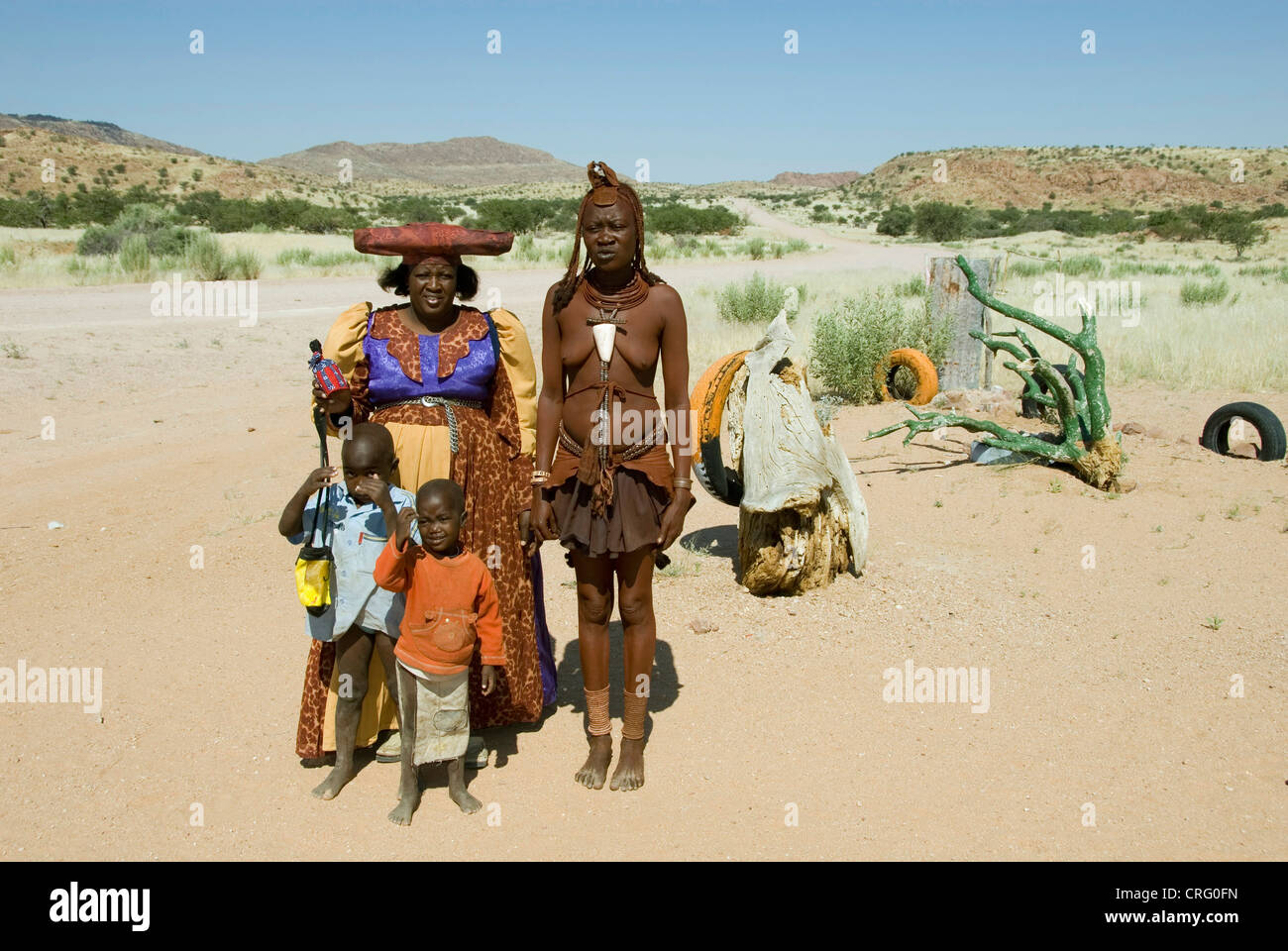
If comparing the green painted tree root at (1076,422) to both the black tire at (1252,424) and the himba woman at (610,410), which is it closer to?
the black tire at (1252,424)

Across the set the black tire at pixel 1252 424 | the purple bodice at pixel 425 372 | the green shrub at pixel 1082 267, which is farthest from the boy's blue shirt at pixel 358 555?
the green shrub at pixel 1082 267

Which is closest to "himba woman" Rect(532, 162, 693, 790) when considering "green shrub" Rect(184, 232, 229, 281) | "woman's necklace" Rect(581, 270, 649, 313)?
"woman's necklace" Rect(581, 270, 649, 313)

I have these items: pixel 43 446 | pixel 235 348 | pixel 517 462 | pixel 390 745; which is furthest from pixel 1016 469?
pixel 235 348

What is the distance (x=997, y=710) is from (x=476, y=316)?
Result: 8.52 ft

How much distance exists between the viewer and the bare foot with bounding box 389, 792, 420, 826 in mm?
3133

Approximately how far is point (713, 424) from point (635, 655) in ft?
6.87

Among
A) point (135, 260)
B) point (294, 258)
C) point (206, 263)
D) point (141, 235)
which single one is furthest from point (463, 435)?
point (141, 235)

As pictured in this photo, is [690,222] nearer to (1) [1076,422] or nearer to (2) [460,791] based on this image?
(1) [1076,422]

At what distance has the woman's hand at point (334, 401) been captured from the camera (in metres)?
3.20

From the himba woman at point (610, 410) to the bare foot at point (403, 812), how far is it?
86cm

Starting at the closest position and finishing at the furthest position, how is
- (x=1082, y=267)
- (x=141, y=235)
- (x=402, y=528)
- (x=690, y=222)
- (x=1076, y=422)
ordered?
(x=402, y=528)
(x=1076, y=422)
(x=141, y=235)
(x=1082, y=267)
(x=690, y=222)

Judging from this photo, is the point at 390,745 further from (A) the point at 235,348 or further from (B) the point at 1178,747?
(A) the point at 235,348

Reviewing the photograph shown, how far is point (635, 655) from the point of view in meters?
3.35

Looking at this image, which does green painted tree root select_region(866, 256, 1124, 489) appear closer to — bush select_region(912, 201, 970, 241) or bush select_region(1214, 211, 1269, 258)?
bush select_region(1214, 211, 1269, 258)
